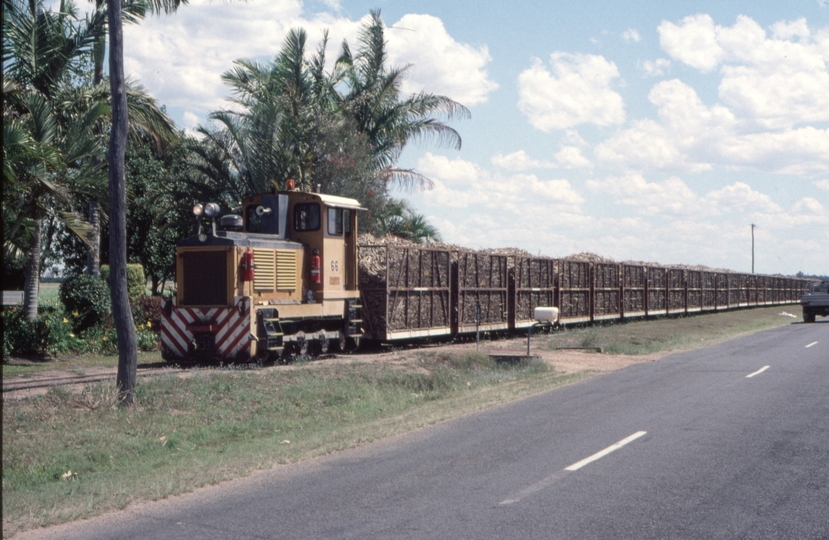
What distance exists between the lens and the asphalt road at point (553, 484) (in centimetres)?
593

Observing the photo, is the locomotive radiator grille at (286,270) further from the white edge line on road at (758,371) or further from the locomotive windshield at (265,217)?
the white edge line on road at (758,371)

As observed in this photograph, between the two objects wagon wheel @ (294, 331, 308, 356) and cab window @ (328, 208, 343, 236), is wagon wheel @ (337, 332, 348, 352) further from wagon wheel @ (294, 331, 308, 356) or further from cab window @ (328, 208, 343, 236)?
cab window @ (328, 208, 343, 236)

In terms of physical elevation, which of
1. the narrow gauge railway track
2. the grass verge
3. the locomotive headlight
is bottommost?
the grass verge

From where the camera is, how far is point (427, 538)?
5.65m

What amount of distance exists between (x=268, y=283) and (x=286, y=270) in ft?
2.19

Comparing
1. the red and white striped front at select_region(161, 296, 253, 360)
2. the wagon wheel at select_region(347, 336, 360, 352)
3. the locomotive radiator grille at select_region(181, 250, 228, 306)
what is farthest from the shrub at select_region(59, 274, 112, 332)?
the wagon wheel at select_region(347, 336, 360, 352)

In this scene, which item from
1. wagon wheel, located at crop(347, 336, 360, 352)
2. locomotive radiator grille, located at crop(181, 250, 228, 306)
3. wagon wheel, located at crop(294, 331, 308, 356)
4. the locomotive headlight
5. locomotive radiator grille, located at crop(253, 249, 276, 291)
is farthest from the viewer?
wagon wheel, located at crop(347, 336, 360, 352)

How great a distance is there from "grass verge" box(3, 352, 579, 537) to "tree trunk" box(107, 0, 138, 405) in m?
0.39

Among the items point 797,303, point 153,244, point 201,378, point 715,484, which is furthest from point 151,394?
point 797,303

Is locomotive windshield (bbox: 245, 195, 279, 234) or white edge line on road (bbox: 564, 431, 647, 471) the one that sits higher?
locomotive windshield (bbox: 245, 195, 279, 234)

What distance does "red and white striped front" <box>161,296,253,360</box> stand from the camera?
15.9 metres

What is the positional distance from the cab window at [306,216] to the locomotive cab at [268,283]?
0.08ft

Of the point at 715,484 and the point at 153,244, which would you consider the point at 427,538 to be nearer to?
the point at 715,484

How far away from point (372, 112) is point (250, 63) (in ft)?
16.2
